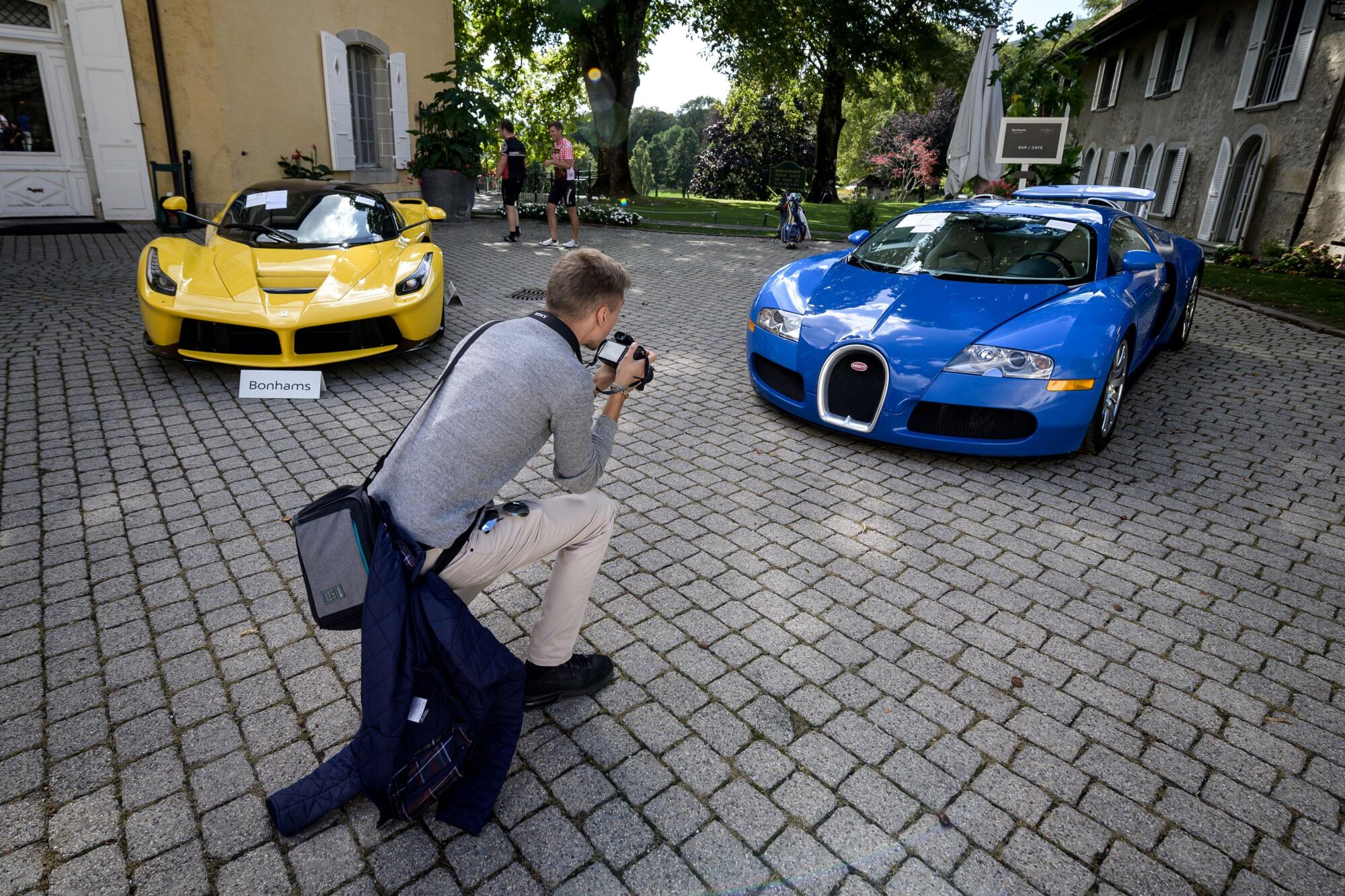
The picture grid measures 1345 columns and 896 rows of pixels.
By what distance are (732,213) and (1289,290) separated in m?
13.0

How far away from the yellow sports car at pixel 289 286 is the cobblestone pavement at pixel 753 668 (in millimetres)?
465

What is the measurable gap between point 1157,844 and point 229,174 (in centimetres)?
1529

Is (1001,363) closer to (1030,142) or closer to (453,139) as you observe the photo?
(1030,142)

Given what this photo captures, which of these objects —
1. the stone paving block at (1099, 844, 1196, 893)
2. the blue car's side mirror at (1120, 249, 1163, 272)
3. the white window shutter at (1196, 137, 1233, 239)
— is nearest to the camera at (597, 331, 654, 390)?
the stone paving block at (1099, 844, 1196, 893)

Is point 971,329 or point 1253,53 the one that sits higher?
point 1253,53

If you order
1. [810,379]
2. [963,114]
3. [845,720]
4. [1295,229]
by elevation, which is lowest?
[845,720]

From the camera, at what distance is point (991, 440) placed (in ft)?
15.3

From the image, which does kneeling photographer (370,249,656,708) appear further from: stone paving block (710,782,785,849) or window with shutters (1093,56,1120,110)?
window with shutters (1093,56,1120,110)

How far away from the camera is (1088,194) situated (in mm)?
7383

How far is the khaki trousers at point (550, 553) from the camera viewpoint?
2.33m

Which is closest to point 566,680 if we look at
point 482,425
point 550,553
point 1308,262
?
point 550,553

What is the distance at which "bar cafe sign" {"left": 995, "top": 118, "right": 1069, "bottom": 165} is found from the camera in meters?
12.2

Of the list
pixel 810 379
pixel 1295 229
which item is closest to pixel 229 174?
pixel 810 379

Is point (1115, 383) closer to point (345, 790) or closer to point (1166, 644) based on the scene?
point (1166, 644)
